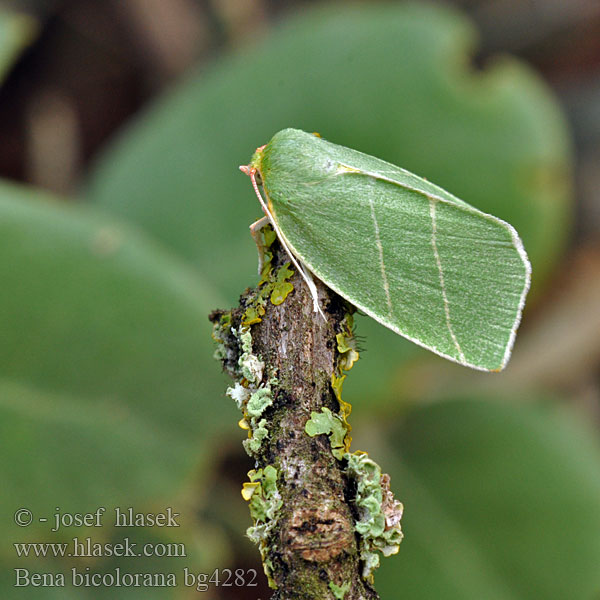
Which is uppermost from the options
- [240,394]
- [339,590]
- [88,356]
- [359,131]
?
[359,131]

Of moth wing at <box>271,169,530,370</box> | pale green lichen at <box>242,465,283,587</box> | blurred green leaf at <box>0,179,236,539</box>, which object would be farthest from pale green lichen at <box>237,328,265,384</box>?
blurred green leaf at <box>0,179,236,539</box>

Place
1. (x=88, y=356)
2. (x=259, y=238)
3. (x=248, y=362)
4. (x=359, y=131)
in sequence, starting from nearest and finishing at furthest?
(x=248, y=362), (x=259, y=238), (x=88, y=356), (x=359, y=131)

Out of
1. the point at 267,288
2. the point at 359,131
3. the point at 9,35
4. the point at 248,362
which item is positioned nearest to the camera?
the point at 248,362

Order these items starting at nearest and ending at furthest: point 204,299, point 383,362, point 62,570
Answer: point 204,299, point 62,570, point 383,362

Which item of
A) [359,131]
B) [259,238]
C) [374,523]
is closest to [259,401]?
[374,523]

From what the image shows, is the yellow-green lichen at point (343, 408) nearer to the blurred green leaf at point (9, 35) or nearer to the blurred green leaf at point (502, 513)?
the blurred green leaf at point (9, 35)

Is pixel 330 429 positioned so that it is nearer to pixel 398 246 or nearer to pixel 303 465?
pixel 303 465

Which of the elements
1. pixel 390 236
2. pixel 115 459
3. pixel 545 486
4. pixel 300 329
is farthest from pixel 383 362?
pixel 300 329

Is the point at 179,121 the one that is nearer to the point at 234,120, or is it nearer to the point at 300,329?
the point at 234,120
